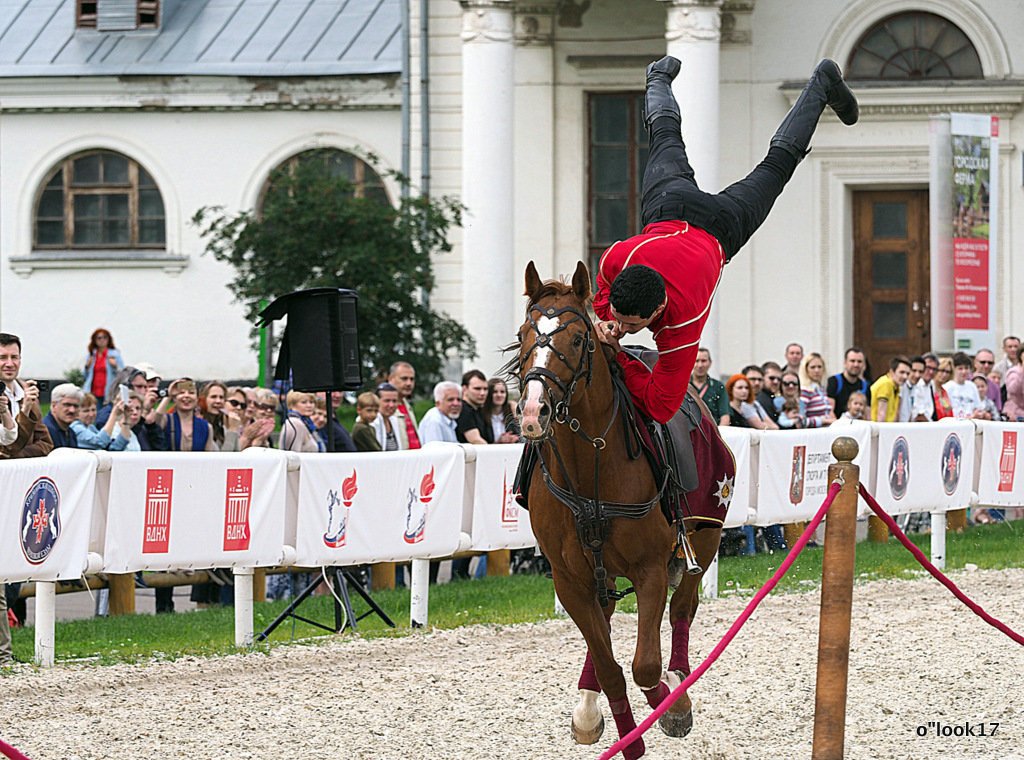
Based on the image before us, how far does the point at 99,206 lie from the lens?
99.5ft

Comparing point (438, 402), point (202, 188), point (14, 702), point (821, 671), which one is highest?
point (202, 188)

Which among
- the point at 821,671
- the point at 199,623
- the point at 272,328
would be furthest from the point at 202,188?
the point at 821,671

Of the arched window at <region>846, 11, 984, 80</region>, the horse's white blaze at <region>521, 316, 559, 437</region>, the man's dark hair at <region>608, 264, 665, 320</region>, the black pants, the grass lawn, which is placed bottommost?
the grass lawn

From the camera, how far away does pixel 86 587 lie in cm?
1116

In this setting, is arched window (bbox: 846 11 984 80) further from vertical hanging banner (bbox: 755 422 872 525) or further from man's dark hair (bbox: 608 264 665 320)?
man's dark hair (bbox: 608 264 665 320)

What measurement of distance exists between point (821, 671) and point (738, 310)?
20.4 metres

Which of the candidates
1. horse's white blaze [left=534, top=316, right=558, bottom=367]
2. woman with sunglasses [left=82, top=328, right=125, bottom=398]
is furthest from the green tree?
horse's white blaze [left=534, top=316, right=558, bottom=367]

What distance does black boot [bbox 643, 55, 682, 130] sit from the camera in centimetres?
883

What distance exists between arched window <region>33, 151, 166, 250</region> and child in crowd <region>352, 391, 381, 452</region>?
17324 mm

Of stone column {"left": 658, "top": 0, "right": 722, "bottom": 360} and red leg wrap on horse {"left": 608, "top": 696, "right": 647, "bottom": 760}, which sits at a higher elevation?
stone column {"left": 658, "top": 0, "right": 722, "bottom": 360}

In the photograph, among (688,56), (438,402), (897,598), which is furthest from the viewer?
(688,56)

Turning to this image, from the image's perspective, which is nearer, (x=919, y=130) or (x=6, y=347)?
(x=6, y=347)

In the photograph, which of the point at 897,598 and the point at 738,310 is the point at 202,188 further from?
the point at 897,598

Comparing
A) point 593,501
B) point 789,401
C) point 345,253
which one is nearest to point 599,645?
point 593,501
